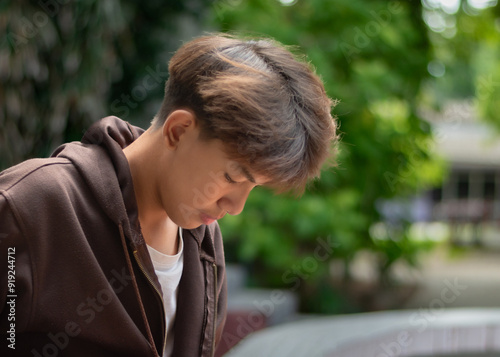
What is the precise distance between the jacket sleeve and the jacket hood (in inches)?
7.2

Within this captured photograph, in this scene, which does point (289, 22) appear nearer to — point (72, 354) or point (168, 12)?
point (168, 12)

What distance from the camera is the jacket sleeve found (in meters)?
1.04

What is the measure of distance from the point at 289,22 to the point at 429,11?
1726 millimetres

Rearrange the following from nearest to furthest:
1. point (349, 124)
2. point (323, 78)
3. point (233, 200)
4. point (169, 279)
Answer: point (233, 200), point (169, 279), point (323, 78), point (349, 124)
